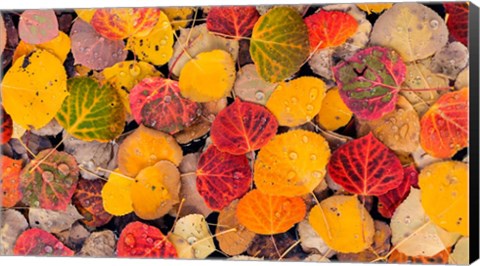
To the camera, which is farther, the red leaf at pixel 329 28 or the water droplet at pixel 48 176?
the water droplet at pixel 48 176

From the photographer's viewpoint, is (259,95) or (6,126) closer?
(259,95)

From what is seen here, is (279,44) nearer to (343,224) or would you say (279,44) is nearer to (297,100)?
(297,100)

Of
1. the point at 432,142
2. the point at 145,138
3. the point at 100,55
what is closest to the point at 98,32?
the point at 100,55

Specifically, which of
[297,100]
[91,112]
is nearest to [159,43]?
[91,112]

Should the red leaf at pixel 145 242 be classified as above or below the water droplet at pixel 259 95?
below

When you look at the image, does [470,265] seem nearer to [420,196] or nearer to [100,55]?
→ [420,196]

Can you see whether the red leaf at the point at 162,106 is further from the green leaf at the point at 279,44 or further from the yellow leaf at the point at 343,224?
the yellow leaf at the point at 343,224

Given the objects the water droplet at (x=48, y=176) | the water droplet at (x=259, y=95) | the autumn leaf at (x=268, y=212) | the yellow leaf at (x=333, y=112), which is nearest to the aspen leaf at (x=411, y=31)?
the yellow leaf at (x=333, y=112)
